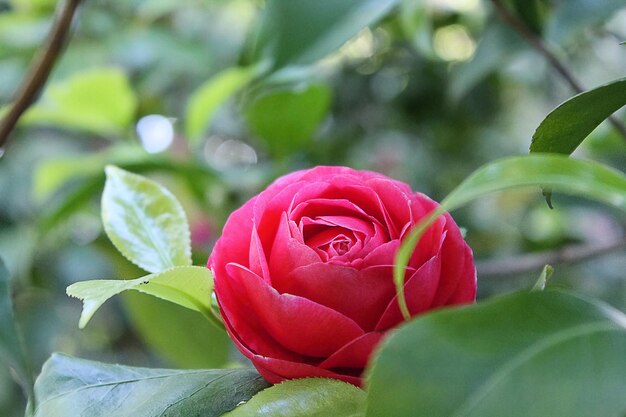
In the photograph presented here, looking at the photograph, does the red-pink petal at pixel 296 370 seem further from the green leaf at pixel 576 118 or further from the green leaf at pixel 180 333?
the green leaf at pixel 180 333

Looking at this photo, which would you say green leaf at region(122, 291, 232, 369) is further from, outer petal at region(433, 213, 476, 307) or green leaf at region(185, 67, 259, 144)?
outer petal at region(433, 213, 476, 307)

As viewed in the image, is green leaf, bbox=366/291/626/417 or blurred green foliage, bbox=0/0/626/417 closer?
green leaf, bbox=366/291/626/417

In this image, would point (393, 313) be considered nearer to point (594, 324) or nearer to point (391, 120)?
point (594, 324)

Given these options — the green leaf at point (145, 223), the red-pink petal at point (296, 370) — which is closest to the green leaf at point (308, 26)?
the green leaf at point (145, 223)

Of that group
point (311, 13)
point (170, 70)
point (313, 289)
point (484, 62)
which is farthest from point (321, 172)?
point (170, 70)

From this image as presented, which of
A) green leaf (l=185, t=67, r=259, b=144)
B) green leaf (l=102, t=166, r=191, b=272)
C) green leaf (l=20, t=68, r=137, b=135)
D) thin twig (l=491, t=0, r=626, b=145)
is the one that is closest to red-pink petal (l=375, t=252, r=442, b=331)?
green leaf (l=102, t=166, r=191, b=272)
